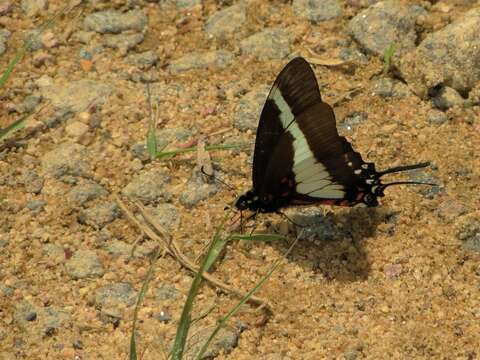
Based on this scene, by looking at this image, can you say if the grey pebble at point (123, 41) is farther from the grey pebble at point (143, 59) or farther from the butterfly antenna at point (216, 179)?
the butterfly antenna at point (216, 179)

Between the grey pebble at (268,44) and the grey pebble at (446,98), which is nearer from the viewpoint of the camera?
the grey pebble at (446,98)

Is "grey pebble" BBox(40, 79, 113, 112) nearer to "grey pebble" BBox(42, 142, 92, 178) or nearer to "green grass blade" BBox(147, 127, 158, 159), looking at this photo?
"grey pebble" BBox(42, 142, 92, 178)

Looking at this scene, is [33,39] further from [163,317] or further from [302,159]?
[163,317]

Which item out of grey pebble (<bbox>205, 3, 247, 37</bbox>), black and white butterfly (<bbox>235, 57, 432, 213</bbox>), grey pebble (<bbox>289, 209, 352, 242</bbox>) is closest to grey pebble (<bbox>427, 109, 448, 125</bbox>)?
black and white butterfly (<bbox>235, 57, 432, 213</bbox>)

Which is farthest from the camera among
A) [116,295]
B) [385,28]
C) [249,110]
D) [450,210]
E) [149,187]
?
[385,28]

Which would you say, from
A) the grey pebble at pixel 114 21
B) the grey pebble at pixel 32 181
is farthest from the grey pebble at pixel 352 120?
the grey pebble at pixel 32 181

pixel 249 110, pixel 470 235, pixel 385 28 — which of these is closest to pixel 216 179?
pixel 249 110

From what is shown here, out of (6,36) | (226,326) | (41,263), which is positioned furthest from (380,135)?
(6,36)
